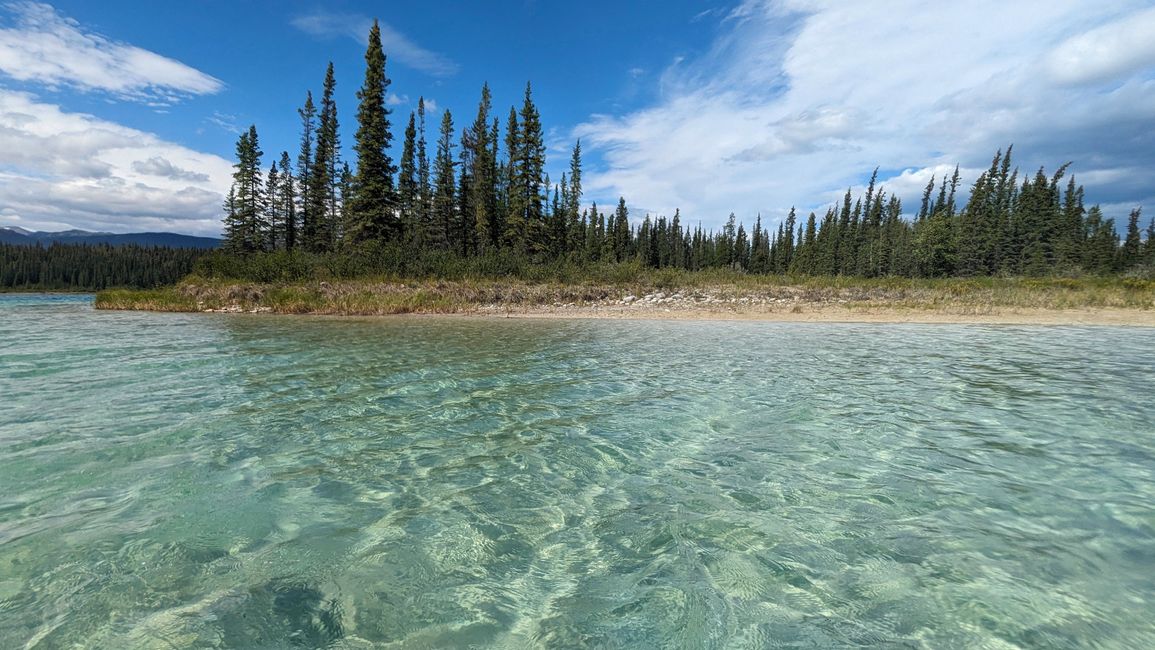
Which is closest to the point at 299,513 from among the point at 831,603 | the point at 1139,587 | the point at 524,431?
the point at 524,431

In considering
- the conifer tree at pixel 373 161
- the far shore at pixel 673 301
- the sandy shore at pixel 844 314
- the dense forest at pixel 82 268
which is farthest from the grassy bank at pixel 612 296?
the dense forest at pixel 82 268

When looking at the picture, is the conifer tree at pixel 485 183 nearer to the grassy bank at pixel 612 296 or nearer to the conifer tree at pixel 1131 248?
the grassy bank at pixel 612 296

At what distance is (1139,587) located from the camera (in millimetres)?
2676

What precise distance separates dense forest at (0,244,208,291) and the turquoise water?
287 ft

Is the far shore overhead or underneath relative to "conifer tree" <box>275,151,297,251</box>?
underneath

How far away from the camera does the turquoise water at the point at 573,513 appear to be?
7.88 ft

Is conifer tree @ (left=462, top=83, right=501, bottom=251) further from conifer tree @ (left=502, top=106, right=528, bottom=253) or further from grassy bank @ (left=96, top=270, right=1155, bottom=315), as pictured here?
grassy bank @ (left=96, top=270, right=1155, bottom=315)

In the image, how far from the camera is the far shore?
21.2 meters

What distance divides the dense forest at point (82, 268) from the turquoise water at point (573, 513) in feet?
287

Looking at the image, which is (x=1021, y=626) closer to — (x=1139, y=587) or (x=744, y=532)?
(x=1139, y=587)

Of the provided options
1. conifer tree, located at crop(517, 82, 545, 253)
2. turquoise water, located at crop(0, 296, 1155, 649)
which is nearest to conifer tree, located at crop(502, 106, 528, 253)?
conifer tree, located at crop(517, 82, 545, 253)

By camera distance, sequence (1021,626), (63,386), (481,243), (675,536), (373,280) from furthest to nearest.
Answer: (481,243)
(373,280)
(63,386)
(675,536)
(1021,626)

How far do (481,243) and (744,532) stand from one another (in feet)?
151

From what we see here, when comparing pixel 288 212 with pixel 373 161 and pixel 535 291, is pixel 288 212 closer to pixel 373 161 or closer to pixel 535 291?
pixel 373 161
